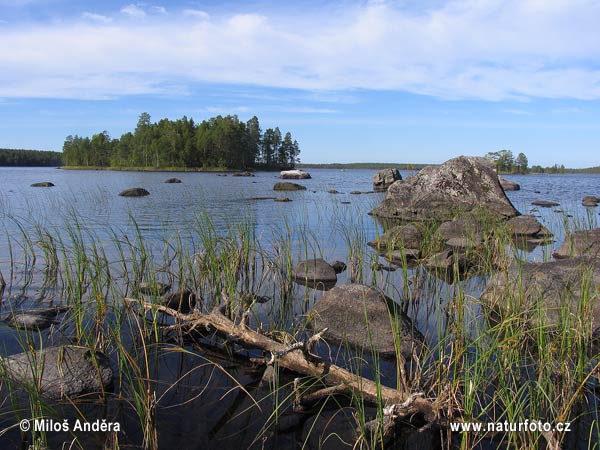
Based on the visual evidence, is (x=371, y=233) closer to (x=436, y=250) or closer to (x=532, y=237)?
(x=532, y=237)

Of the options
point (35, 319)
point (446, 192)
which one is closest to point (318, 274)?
point (35, 319)

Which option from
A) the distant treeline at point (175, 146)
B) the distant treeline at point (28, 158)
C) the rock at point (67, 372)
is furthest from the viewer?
the distant treeline at point (28, 158)

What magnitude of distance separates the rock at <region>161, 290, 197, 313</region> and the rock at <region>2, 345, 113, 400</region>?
6.40 feet

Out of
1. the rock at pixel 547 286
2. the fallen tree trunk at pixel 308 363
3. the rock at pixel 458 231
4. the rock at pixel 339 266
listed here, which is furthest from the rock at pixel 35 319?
the rock at pixel 458 231

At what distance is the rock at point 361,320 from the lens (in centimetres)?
571

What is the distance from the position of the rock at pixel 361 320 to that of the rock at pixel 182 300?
1810 millimetres

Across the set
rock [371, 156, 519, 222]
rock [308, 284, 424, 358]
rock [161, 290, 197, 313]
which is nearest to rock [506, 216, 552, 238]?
rock [371, 156, 519, 222]

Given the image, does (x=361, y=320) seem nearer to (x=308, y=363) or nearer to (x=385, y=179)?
(x=308, y=363)

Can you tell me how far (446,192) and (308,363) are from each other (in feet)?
54.5

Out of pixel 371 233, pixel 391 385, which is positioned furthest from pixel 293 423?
pixel 371 233

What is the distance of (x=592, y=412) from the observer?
4340 millimetres

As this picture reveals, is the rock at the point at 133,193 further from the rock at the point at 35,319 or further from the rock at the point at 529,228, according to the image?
the rock at the point at 35,319

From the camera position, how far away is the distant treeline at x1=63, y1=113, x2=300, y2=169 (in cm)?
9075

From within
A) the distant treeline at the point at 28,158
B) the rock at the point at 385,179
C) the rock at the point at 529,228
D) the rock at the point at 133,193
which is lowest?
the rock at the point at 529,228
